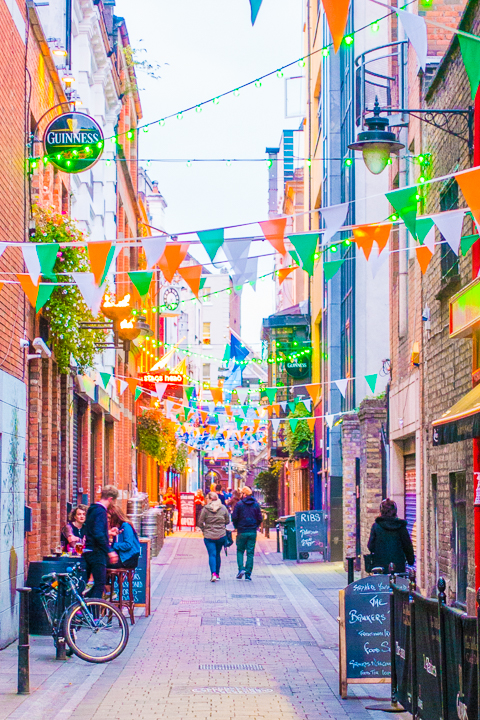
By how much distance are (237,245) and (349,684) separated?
4265mm

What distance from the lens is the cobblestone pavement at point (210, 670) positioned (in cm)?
900

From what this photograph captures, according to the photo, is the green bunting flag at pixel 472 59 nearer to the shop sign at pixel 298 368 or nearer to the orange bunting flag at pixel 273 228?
the orange bunting flag at pixel 273 228

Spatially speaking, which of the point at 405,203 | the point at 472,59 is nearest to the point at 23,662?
the point at 405,203

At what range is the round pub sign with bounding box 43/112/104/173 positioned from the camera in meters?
15.2

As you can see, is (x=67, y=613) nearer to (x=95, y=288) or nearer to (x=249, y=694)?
(x=249, y=694)

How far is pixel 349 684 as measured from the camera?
10.2 m

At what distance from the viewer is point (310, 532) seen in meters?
25.6

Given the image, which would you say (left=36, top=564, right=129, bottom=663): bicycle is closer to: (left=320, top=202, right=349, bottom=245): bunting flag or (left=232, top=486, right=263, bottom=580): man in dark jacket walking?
(left=320, top=202, right=349, bottom=245): bunting flag

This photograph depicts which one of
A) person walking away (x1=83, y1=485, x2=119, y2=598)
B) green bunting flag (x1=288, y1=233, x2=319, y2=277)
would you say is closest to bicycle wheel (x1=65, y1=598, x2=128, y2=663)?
person walking away (x1=83, y1=485, x2=119, y2=598)

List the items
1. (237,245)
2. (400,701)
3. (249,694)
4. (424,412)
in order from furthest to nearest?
(424,412) → (237,245) → (249,694) → (400,701)

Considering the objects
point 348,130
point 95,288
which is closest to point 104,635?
point 95,288

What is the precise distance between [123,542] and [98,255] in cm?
457

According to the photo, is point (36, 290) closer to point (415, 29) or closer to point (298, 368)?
point (415, 29)

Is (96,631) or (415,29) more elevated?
(415,29)
